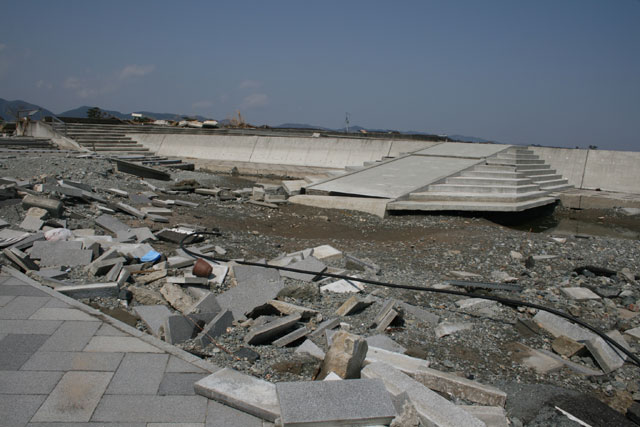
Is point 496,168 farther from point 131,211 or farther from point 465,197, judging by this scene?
point 131,211

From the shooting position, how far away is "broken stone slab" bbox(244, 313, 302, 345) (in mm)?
3697

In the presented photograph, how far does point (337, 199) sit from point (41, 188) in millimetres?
6861

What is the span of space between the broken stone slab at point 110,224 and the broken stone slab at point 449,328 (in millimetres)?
5159

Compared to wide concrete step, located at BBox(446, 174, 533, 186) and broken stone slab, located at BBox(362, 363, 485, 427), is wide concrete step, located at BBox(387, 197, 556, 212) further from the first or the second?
broken stone slab, located at BBox(362, 363, 485, 427)

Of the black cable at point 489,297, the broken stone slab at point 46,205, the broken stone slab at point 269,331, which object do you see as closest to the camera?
the broken stone slab at point 269,331

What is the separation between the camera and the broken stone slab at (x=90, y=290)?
4277 mm

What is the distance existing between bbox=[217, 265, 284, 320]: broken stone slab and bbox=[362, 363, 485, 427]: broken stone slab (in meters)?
1.76

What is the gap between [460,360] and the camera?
12.6 feet

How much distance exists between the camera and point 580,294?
547cm

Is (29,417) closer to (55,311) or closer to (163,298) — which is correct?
Answer: (55,311)

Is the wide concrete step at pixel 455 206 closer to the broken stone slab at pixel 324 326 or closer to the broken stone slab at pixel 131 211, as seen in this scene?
the broken stone slab at pixel 131 211

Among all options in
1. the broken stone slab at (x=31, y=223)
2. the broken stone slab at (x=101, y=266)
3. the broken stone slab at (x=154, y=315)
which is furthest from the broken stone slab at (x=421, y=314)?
the broken stone slab at (x=31, y=223)

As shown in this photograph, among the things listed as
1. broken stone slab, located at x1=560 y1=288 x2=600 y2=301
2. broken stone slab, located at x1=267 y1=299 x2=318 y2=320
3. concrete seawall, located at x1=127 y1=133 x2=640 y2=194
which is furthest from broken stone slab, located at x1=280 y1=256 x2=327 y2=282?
concrete seawall, located at x1=127 y1=133 x2=640 y2=194

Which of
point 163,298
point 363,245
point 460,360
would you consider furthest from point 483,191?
point 163,298
